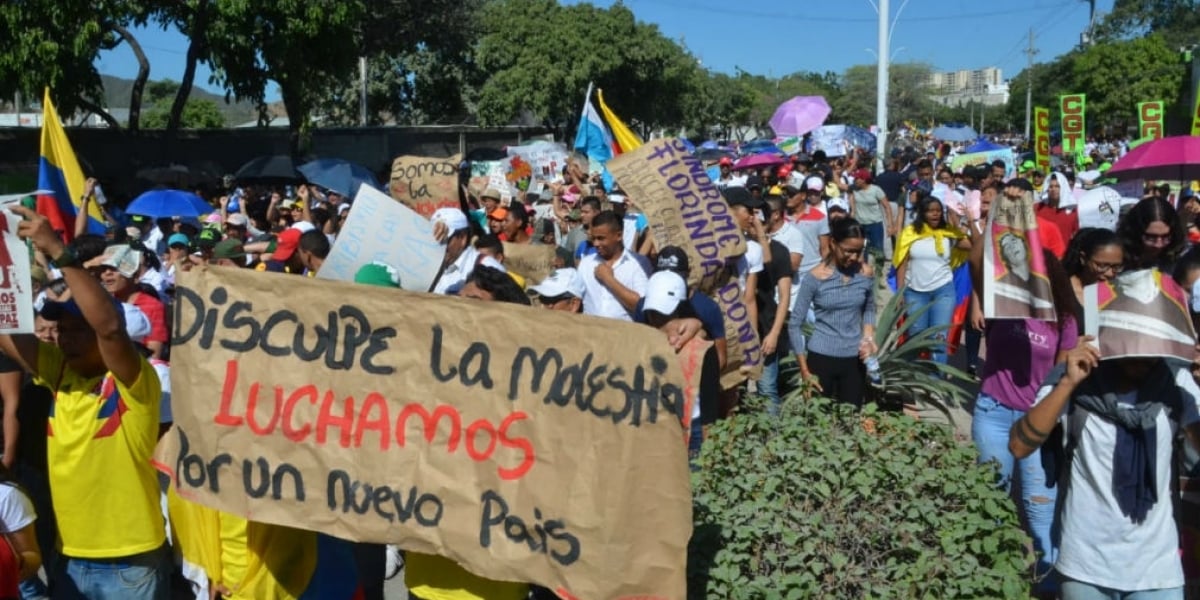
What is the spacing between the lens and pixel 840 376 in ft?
23.1

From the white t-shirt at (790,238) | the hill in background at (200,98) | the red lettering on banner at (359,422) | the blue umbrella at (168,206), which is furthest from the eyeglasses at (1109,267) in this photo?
the hill in background at (200,98)

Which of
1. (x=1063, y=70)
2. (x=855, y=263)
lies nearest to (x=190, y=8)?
(x=855, y=263)

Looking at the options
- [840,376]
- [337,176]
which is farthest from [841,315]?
[337,176]

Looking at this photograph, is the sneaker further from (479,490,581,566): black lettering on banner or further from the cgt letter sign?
the cgt letter sign

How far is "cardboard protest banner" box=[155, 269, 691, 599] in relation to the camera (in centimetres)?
336

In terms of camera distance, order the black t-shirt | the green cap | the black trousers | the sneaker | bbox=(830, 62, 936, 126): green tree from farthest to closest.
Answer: bbox=(830, 62, 936, 126): green tree < the black t-shirt < the black trousers < the sneaker < the green cap

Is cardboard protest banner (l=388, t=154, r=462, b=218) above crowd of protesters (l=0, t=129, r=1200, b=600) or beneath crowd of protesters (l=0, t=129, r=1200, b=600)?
above

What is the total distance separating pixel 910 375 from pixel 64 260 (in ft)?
17.7

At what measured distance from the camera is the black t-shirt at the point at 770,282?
780 centimetres

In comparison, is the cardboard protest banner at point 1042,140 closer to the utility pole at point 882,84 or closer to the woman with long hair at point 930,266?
the utility pole at point 882,84

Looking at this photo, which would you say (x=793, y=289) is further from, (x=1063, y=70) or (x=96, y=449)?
(x=1063, y=70)

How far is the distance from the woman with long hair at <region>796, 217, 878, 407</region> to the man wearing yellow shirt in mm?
4031

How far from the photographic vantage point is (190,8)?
23656 millimetres

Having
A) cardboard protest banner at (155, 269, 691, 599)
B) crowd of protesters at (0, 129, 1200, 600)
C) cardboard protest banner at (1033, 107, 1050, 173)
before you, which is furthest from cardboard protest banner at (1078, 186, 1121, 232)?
cardboard protest banner at (155, 269, 691, 599)
